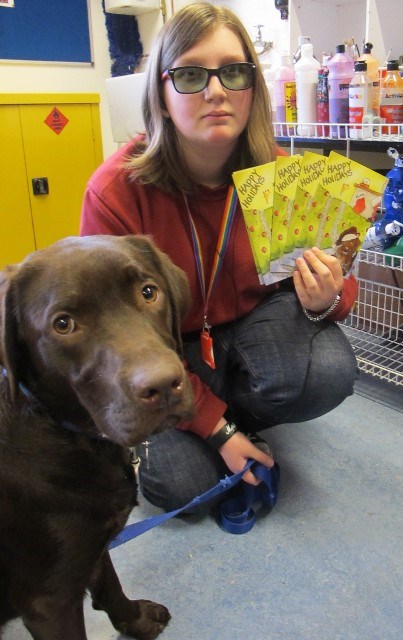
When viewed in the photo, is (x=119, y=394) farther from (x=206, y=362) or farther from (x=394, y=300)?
(x=394, y=300)

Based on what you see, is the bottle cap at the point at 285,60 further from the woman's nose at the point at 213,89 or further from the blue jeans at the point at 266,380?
the blue jeans at the point at 266,380

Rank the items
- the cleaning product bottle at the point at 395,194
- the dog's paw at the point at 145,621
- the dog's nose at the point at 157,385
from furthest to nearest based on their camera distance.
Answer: the cleaning product bottle at the point at 395,194, the dog's paw at the point at 145,621, the dog's nose at the point at 157,385

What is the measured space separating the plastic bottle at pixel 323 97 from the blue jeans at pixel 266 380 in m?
0.79

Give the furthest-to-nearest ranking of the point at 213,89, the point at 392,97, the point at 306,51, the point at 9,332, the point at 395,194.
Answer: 1. the point at 306,51
2. the point at 395,194
3. the point at 392,97
4. the point at 213,89
5. the point at 9,332

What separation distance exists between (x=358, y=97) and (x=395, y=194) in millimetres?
344

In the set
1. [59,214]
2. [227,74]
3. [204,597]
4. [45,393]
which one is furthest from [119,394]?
[59,214]

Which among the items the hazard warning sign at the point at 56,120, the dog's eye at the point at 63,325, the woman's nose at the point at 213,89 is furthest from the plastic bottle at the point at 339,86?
the hazard warning sign at the point at 56,120

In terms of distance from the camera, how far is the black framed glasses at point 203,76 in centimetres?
133

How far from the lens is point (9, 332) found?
2.85 feet

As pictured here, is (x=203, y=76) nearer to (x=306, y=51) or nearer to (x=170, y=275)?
(x=170, y=275)

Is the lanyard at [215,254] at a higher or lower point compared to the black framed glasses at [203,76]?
lower

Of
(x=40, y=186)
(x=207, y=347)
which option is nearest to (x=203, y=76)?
(x=207, y=347)

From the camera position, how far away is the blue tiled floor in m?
1.18

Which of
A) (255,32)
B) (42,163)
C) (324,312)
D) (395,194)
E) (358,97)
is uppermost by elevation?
(255,32)
